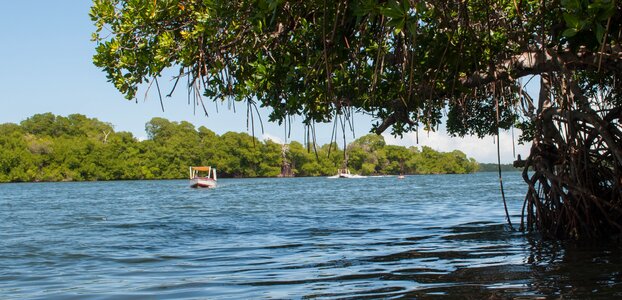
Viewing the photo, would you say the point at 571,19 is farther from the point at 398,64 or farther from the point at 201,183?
the point at 201,183

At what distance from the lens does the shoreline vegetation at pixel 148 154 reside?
8900 centimetres

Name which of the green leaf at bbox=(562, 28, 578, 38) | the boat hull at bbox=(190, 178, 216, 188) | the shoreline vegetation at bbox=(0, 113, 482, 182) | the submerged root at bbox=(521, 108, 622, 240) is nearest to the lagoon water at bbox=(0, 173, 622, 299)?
the submerged root at bbox=(521, 108, 622, 240)

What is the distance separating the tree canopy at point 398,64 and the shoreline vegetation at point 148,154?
236 feet

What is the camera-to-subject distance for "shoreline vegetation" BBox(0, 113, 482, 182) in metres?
89.0

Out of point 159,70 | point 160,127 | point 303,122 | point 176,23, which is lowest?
point 303,122

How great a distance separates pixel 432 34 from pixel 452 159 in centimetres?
12880

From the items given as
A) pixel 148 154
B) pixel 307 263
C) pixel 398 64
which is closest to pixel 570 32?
pixel 398 64

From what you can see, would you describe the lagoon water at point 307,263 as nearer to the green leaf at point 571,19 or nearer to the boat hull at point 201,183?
the green leaf at point 571,19

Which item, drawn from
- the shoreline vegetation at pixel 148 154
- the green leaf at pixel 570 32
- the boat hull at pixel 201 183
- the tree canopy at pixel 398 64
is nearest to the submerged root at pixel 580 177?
the tree canopy at pixel 398 64

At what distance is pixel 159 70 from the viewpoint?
25.5 feet

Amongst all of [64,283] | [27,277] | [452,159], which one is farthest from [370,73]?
[452,159]

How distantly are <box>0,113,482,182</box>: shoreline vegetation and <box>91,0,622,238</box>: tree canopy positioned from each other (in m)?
71.9

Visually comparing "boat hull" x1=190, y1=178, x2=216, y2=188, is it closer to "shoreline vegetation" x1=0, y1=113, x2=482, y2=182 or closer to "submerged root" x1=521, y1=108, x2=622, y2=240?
"shoreline vegetation" x1=0, y1=113, x2=482, y2=182

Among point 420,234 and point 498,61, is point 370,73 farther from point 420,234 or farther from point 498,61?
point 420,234
